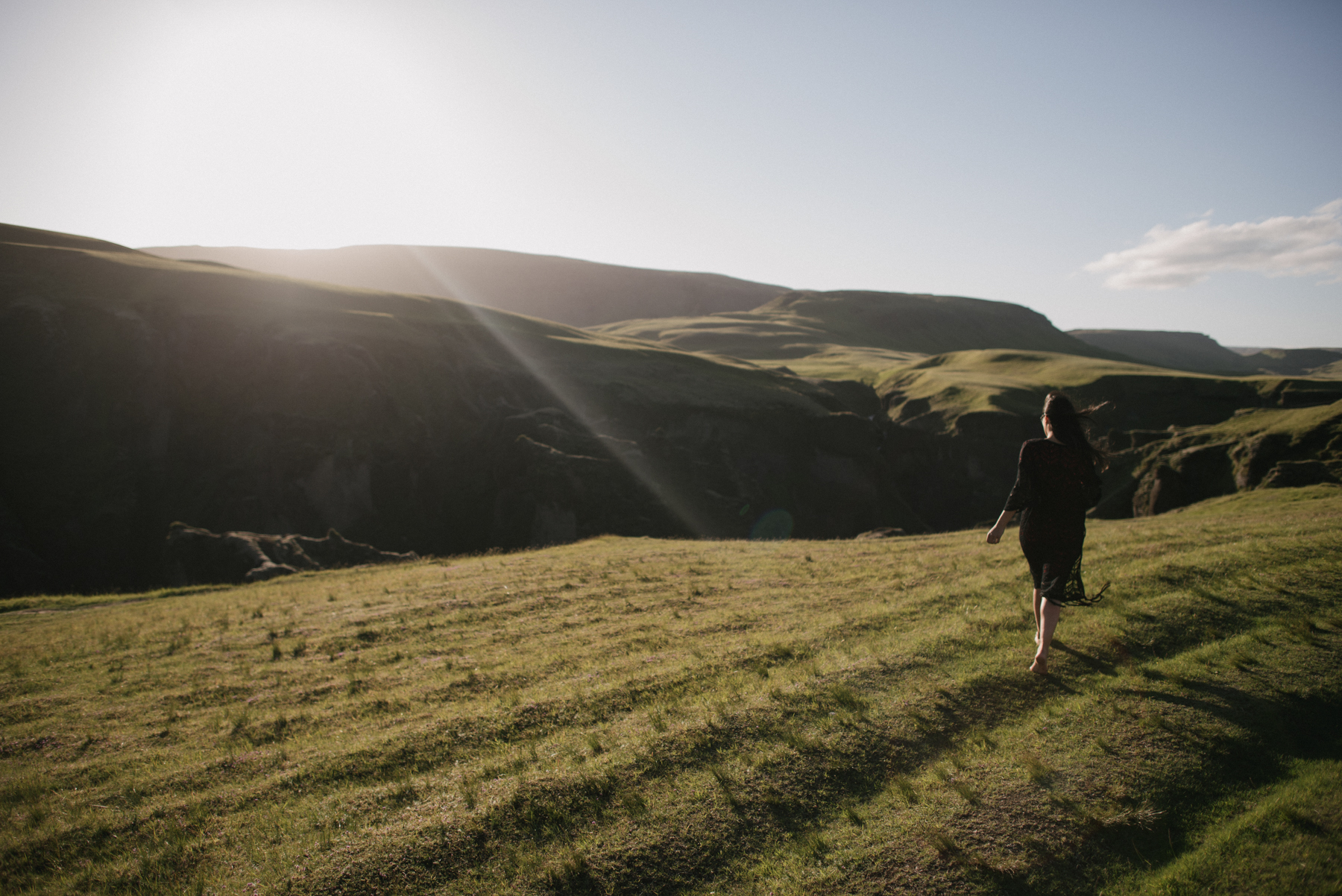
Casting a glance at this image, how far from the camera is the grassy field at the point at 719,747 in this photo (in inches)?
210

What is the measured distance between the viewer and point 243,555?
994 inches

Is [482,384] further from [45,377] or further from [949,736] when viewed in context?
[949,736]

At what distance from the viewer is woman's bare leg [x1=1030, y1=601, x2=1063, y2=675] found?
26.8 ft

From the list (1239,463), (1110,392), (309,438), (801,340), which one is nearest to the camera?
(1239,463)

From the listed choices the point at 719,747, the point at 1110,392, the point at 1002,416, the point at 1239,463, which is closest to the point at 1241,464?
the point at 1239,463

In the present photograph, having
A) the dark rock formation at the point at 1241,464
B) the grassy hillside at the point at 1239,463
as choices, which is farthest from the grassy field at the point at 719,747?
the dark rock formation at the point at 1241,464

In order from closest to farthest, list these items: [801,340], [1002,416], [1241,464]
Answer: [1241,464] < [1002,416] < [801,340]

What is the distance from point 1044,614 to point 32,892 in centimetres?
1121

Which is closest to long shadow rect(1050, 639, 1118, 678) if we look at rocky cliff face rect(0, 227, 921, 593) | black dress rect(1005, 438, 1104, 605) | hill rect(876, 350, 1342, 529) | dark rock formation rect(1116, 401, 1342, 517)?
black dress rect(1005, 438, 1104, 605)

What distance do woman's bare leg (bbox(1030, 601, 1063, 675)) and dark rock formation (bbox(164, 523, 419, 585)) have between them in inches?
943

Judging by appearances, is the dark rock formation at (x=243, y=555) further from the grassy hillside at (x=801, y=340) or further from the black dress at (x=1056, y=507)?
the grassy hillside at (x=801, y=340)

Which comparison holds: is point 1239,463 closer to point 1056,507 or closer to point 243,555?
point 1056,507

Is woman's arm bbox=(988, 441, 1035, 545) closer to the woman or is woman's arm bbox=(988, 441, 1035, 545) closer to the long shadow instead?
the woman

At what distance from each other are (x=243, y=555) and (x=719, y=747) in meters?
25.8
